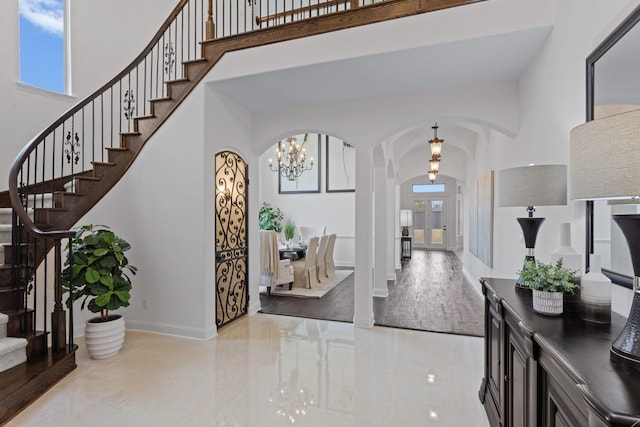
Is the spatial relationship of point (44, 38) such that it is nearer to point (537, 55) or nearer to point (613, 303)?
point (537, 55)

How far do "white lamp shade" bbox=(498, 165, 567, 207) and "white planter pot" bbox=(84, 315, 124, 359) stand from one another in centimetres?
387

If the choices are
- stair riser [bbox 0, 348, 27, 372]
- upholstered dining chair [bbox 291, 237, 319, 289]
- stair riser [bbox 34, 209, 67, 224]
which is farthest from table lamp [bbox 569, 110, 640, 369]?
upholstered dining chair [bbox 291, 237, 319, 289]

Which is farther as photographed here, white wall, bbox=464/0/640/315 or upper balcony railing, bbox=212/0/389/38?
upper balcony railing, bbox=212/0/389/38

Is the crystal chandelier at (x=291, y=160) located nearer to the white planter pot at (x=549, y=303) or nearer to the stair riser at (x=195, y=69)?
the stair riser at (x=195, y=69)

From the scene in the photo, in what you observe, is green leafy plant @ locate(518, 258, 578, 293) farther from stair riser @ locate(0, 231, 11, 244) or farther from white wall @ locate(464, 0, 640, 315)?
stair riser @ locate(0, 231, 11, 244)

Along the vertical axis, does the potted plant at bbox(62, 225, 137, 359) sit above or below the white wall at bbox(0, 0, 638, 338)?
below

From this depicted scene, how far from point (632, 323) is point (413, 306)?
433 centimetres

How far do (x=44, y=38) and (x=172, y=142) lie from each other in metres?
2.72

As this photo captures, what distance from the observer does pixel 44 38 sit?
4.73 m

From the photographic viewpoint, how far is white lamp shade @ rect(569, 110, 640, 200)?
0.99m

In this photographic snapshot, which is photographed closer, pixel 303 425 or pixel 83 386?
pixel 303 425

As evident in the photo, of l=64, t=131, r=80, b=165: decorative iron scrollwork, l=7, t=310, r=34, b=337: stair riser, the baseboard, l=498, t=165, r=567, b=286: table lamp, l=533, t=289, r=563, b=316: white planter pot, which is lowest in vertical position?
the baseboard

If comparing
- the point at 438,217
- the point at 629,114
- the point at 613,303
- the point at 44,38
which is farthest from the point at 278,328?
the point at 438,217

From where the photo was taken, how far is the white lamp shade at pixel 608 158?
99cm
